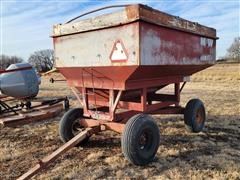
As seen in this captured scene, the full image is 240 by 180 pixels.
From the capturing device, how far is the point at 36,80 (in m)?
6.98

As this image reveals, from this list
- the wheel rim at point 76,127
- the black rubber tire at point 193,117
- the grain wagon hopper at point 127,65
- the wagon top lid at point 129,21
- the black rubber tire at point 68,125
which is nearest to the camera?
the wagon top lid at point 129,21

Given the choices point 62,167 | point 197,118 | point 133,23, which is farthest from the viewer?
point 197,118

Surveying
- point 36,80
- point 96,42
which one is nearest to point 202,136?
point 96,42

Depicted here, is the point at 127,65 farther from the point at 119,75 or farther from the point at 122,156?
the point at 122,156

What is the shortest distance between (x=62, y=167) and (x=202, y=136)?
8.62ft

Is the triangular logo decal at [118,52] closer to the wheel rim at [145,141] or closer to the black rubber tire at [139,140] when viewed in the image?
the black rubber tire at [139,140]

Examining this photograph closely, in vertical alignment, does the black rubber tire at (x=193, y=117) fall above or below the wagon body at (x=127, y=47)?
below

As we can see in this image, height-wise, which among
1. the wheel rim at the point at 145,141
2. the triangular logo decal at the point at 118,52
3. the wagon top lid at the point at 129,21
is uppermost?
the wagon top lid at the point at 129,21

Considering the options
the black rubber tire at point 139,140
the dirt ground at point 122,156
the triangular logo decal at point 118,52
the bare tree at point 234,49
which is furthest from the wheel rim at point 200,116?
the bare tree at point 234,49

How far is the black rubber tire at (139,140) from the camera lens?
373cm

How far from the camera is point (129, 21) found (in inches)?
143

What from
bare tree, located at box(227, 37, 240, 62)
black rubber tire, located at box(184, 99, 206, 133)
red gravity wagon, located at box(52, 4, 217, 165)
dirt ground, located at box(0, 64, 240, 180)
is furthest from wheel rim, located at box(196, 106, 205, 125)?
bare tree, located at box(227, 37, 240, 62)

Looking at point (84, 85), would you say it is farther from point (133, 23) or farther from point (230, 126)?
point (230, 126)

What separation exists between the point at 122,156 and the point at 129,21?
1.91m
